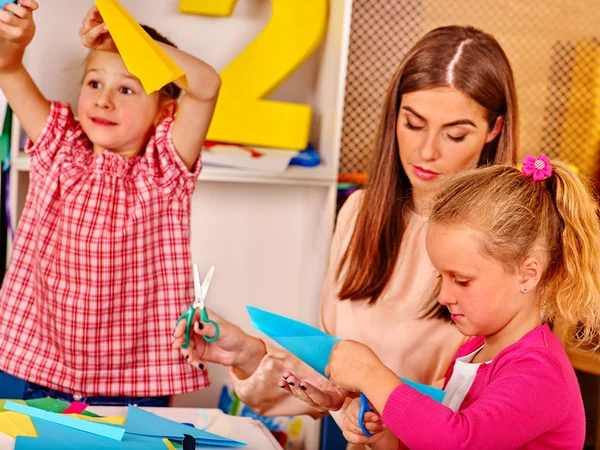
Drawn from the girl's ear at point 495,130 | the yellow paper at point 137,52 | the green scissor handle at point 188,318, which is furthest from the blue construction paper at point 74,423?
the girl's ear at point 495,130

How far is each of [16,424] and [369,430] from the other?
1.48ft

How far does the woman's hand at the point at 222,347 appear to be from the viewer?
121 centimetres

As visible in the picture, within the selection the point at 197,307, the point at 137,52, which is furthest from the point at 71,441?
the point at 137,52

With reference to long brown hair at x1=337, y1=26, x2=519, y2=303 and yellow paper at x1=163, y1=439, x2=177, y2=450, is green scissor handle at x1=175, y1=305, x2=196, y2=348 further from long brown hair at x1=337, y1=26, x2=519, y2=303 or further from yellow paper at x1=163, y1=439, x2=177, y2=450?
long brown hair at x1=337, y1=26, x2=519, y2=303

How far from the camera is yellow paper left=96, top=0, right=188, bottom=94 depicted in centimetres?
105

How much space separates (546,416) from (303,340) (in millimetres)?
309

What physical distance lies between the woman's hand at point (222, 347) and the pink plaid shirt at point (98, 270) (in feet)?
0.36

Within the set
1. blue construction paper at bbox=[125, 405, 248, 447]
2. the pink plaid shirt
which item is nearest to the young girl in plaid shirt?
the pink plaid shirt

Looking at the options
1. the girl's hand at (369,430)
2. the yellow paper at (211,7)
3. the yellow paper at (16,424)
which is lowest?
the yellow paper at (16,424)

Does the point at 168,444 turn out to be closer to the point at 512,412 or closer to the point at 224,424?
the point at 224,424

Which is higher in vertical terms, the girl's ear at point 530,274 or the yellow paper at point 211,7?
the yellow paper at point 211,7

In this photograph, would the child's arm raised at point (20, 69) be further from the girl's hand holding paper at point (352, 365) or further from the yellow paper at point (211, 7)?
the girl's hand holding paper at point (352, 365)

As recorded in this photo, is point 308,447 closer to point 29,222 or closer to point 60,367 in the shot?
point 60,367

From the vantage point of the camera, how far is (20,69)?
1.26 metres
